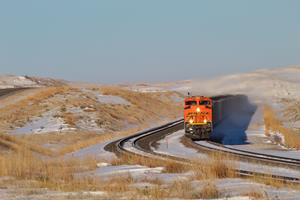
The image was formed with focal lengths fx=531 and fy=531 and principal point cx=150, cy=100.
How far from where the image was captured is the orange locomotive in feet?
116

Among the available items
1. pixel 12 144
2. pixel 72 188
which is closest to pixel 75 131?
pixel 12 144

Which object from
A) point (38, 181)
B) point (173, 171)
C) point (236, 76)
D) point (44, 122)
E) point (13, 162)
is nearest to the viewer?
point (38, 181)

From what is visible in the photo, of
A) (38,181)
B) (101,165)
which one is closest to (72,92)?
(101,165)

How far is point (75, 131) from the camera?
52156mm

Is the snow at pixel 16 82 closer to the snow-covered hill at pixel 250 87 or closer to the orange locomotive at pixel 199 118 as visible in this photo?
Answer: the snow-covered hill at pixel 250 87

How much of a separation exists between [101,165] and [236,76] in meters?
170

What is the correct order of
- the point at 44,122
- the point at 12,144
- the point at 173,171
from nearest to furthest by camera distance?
the point at 173,171
the point at 12,144
the point at 44,122

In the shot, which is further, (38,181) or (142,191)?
(38,181)

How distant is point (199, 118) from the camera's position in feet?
117

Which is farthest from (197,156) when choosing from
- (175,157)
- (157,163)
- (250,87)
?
(250,87)

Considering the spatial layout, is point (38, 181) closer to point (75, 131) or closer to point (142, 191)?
point (142, 191)

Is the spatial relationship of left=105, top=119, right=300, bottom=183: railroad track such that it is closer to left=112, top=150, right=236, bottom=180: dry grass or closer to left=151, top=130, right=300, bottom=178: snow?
left=112, top=150, right=236, bottom=180: dry grass

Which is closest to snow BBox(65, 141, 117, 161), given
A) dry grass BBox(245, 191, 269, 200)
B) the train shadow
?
the train shadow

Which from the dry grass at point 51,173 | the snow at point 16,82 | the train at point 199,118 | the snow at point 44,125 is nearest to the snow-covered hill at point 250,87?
the snow at point 16,82
